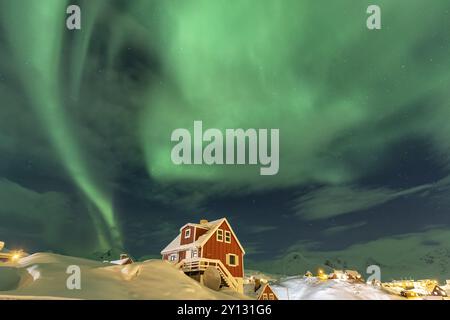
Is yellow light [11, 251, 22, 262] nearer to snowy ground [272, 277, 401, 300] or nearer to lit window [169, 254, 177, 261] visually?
lit window [169, 254, 177, 261]

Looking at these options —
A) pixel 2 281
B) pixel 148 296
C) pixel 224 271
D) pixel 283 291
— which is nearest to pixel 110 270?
pixel 148 296

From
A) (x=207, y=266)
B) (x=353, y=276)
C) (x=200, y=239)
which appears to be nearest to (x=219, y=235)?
(x=200, y=239)

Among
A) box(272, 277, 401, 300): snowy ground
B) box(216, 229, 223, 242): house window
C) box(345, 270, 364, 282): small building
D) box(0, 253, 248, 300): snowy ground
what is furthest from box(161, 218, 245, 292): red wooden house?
box(345, 270, 364, 282): small building

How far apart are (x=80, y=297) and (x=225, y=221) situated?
16332 millimetres

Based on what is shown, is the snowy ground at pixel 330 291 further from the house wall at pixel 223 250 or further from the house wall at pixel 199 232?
the house wall at pixel 199 232

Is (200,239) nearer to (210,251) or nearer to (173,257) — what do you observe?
(210,251)

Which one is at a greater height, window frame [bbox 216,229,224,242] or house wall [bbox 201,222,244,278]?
window frame [bbox 216,229,224,242]

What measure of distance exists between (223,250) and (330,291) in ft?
75.7

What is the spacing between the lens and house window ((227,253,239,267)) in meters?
29.3

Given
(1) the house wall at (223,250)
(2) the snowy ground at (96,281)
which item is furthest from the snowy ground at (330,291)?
(2) the snowy ground at (96,281)

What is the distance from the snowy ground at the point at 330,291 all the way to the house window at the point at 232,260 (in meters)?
17.4

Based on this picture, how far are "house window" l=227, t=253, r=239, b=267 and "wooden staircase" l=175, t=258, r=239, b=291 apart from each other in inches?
49.0
